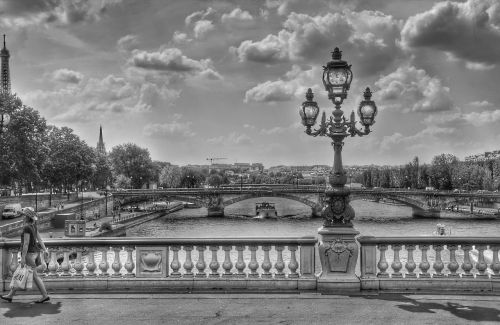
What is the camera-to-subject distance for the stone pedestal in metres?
12.2

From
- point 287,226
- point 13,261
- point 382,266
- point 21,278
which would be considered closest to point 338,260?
point 382,266

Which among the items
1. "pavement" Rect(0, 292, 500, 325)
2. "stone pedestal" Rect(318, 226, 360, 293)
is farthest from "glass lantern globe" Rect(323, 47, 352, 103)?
"pavement" Rect(0, 292, 500, 325)

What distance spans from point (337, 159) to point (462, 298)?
3.70 metres

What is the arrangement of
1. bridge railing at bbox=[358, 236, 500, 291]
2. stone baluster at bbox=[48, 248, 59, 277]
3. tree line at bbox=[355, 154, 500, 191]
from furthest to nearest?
tree line at bbox=[355, 154, 500, 191] → stone baluster at bbox=[48, 248, 59, 277] → bridge railing at bbox=[358, 236, 500, 291]

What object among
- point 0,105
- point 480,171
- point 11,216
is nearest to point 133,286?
point 0,105

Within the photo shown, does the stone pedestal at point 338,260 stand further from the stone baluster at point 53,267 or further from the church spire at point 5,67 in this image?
the church spire at point 5,67

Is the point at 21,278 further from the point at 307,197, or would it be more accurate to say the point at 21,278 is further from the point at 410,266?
the point at 307,197

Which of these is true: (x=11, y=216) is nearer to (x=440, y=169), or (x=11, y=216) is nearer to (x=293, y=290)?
(x=293, y=290)

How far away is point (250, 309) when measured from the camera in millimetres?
10883

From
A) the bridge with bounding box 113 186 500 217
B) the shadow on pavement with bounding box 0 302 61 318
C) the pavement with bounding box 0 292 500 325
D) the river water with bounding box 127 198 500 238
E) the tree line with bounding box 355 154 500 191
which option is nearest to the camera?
the pavement with bounding box 0 292 500 325

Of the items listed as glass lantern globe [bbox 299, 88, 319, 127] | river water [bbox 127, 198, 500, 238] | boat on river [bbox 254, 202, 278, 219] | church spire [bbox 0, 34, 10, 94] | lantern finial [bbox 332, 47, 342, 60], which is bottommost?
river water [bbox 127, 198, 500, 238]

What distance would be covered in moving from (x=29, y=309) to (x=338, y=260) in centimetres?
587

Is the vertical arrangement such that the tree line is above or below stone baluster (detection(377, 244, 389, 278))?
above

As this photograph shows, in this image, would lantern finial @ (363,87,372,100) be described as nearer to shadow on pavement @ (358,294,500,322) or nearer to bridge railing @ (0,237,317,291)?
bridge railing @ (0,237,317,291)
